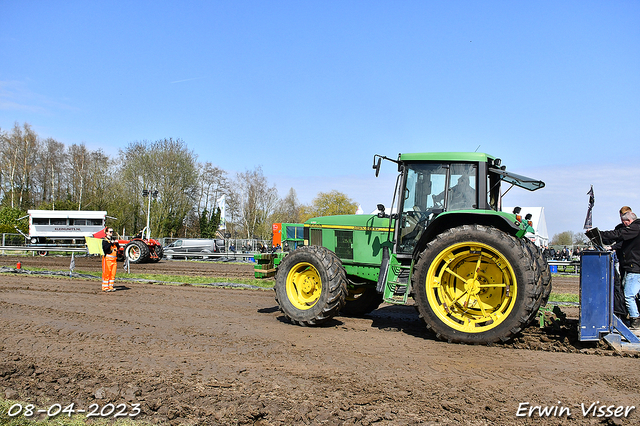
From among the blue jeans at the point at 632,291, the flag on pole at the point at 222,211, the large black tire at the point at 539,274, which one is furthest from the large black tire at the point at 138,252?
the flag on pole at the point at 222,211

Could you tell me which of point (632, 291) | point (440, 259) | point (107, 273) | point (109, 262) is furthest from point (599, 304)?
point (109, 262)

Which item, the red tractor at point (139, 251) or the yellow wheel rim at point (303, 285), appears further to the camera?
the red tractor at point (139, 251)

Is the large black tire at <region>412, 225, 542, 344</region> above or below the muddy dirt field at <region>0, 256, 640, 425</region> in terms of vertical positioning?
above

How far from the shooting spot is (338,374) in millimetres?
4422

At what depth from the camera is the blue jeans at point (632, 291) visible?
238 inches

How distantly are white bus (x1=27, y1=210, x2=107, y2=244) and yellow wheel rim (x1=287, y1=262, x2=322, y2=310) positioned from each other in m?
34.4

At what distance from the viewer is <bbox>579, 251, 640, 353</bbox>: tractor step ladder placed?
5.26m

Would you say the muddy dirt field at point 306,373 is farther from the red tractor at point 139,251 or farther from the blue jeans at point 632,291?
the red tractor at point 139,251

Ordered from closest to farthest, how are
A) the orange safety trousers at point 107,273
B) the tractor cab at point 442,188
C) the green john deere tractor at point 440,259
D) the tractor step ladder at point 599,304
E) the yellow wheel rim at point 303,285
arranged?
the tractor step ladder at point 599,304 → the green john deere tractor at point 440,259 → the tractor cab at point 442,188 → the yellow wheel rim at point 303,285 → the orange safety trousers at point 107,273

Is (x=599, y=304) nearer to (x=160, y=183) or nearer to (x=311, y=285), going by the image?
(x=311, y=285)

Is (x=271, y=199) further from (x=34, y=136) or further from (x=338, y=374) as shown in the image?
(x=338, y=374)

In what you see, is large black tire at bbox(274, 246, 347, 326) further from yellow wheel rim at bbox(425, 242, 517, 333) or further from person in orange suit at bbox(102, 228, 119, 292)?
person in orange suit at bbox(102, 228, 119, 292)

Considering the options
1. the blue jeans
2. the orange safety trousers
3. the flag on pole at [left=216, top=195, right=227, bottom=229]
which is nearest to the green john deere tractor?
the blue jeans

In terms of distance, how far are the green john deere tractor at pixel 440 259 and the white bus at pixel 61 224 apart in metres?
34.3
